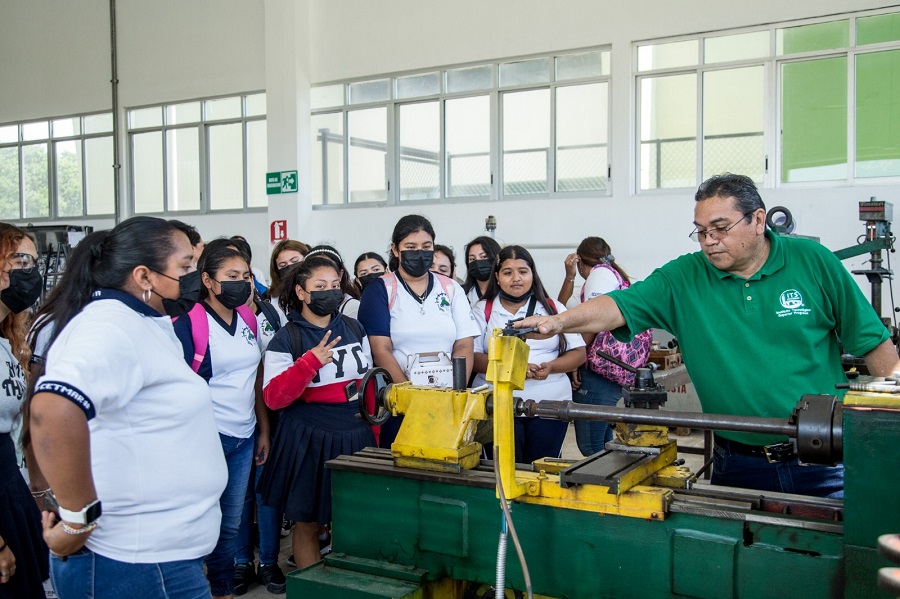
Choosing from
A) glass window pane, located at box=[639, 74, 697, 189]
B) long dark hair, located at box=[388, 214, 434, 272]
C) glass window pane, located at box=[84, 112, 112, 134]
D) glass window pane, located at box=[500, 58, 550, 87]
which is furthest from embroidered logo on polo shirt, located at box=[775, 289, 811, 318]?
glass window pane, located at box=[84, 112, 112, 134]

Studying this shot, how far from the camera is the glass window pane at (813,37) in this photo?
6.33 meters

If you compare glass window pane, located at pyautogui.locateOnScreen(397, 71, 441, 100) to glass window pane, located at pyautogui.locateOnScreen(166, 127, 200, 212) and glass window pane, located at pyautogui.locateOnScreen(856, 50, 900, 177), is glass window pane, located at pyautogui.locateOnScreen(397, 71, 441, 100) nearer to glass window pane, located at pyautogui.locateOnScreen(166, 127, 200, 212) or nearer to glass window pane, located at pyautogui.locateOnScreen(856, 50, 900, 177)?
glass window pane, located at pyautogui.locateOnScreen(166, 127, 200, 212)

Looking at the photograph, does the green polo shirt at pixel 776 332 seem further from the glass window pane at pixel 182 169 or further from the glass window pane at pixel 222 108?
the glass window pane at pixel 182 169

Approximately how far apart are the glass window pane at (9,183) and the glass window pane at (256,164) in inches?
167

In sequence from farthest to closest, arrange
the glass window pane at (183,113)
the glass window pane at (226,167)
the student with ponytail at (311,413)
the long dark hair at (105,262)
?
the glass window pane at (183,113) → the glass window pane at (226,167) → the student with ponytail at (311,413) → the long dark hair at (105,262)

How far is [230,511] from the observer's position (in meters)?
2.64

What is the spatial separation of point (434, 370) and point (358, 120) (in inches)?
252

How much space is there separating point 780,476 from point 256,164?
831cm

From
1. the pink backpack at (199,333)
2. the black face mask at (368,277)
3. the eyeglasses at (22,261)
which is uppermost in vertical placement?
the eyeglasses at (22,261)

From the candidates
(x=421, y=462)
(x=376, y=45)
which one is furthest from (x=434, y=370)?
(x=376, y=45)

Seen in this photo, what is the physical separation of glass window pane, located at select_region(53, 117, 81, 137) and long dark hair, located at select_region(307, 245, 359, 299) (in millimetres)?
8225

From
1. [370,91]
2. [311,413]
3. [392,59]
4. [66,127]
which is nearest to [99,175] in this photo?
[66,127]

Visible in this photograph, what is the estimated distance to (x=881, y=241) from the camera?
443 centimetres

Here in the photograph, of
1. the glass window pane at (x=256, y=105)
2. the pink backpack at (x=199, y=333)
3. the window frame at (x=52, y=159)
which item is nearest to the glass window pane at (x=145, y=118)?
the window frame at (x=52, y=159)
